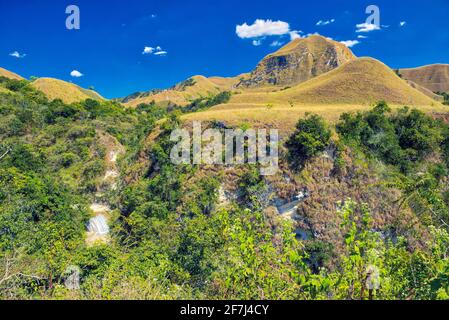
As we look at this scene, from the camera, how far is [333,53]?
12662cm

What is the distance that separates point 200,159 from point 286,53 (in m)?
124

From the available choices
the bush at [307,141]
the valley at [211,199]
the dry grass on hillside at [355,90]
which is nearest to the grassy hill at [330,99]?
the dry grass on hillside at [355,90]

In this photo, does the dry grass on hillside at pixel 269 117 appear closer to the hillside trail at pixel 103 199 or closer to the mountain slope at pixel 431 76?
the hillside trail at pixel 103 199

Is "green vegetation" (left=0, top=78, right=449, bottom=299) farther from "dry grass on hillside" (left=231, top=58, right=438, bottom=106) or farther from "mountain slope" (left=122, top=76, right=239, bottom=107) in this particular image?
"mountain slope" (left=122, top=76, right=239, bottom=107)

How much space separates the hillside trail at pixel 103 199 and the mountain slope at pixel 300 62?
98.1 meters

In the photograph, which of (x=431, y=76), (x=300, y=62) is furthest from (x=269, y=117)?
(x=431, y=76)

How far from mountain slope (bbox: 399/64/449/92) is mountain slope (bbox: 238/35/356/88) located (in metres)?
31.3

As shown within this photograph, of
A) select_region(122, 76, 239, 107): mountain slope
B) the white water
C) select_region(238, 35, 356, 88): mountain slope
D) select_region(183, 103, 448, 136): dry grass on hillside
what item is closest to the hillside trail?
the white water

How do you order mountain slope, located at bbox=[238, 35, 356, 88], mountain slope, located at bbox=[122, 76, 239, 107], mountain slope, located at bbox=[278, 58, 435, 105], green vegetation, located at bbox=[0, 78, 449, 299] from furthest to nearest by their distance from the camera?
mountain slope, located at bbox=[238, 35, 356, 88]
mountain slope, located at bbox=[122, 76, 239, 107]
mountain slope, located at bbox=[278, 58, 435, 105]
green vegetation, located at bbox=[0, 78, 449, 299]

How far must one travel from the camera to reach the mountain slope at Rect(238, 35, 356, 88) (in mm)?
125938

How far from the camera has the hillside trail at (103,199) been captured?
25719mm

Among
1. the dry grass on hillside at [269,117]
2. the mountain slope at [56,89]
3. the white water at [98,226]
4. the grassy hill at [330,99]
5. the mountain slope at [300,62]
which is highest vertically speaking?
the mountain slope at [300,62]
